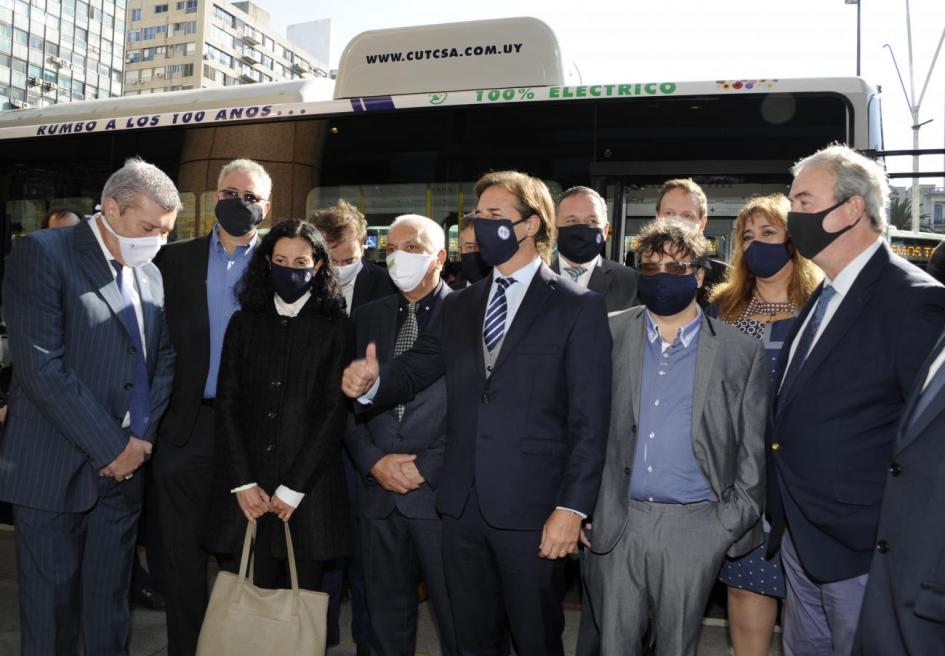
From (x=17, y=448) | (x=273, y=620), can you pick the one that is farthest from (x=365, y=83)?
(x=273, y=620)

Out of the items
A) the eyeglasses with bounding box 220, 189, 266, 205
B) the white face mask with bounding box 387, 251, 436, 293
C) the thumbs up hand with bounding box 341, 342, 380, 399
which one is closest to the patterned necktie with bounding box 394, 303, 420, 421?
the white face mask with bounding box 387, 251, 436, 293

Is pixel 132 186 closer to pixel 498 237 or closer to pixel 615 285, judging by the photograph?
pixel 498 237

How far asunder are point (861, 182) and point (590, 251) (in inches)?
67.0

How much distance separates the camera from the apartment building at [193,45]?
86.7 meters

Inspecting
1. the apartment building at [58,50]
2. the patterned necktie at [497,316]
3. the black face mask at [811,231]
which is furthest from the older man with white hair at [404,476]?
the apartment building at [58,50]

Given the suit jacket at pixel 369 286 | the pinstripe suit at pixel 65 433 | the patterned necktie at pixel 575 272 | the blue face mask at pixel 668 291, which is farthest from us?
the suit jacket at pixel 369 286

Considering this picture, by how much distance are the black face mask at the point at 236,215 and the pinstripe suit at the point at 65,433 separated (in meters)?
0.68

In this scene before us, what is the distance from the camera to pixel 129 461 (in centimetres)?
322

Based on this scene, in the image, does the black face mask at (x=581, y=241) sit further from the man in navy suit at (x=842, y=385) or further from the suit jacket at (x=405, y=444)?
the man in navy suit at (x=842, y=385)

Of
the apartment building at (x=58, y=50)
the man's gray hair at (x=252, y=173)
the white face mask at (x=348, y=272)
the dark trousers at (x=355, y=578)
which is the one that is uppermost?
the apartment building at (x=58, y=50)

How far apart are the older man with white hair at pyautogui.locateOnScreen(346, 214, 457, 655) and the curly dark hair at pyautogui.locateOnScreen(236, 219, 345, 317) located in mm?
305

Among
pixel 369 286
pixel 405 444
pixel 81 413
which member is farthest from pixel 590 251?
pixel 81 413

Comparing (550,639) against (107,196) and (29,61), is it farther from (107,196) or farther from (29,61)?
(29,61)

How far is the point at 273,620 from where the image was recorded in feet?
9.76
